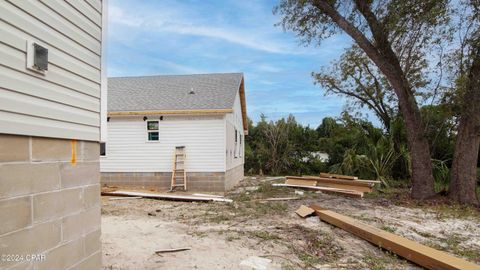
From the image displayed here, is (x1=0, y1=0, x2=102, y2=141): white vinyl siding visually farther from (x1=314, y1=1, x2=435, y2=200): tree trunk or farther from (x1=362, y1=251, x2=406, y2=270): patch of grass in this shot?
(x1=314, y1=1, x2=435, y2=200): tree trunk

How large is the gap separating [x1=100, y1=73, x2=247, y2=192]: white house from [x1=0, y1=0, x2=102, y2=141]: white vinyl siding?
9.12 metres

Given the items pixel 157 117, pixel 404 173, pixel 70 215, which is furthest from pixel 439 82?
pixel 70 215

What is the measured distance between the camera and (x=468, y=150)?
9.84 metres

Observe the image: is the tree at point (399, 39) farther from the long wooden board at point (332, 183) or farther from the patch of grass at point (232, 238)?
the patch of grass at point (232, 238)

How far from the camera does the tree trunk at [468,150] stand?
949cm

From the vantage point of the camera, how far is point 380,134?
17219 mm

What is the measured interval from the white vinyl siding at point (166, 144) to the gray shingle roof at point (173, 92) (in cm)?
53

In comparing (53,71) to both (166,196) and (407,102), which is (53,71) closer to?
(166,196)

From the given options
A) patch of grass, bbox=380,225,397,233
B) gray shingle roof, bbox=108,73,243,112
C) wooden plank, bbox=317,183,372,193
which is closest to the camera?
patch of grass, bbox=380,225,397,233

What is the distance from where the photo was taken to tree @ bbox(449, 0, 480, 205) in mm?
9320

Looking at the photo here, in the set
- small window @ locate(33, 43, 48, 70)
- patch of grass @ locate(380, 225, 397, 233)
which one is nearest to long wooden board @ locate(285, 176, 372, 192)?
patch of grass @ locate(380, 225, 397, 233)

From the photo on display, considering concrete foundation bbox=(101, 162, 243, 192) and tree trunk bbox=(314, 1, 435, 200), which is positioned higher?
tree trunk bbox=(314, 1, 435, 200)

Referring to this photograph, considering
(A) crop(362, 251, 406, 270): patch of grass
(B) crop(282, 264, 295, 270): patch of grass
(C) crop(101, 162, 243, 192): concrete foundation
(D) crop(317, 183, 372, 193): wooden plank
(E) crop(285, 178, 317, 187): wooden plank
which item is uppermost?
(C) crop(101, 162, 243, 192): concrete foundation

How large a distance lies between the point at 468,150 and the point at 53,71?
10.7m
